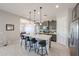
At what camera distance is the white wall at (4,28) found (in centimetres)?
809

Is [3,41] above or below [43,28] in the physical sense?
below

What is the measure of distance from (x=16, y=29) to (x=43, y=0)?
25.4ft

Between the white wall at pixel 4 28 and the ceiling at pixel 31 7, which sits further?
the white wall at pixel 4 28

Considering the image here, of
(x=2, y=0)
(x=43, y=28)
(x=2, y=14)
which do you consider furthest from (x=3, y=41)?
(x=2, y=0)

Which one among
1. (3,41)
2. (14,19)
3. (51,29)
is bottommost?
(3,41)

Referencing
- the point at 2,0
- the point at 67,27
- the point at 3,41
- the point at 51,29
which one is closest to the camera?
the point at 2,0

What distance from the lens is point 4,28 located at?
8.32 meters

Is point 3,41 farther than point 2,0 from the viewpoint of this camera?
Yes

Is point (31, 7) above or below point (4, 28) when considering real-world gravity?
above

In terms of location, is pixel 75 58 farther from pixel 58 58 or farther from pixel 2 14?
pixel 2 14

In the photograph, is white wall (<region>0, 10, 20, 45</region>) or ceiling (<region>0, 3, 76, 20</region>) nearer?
ceiling (<region>0, 3, 76, 20</region>)

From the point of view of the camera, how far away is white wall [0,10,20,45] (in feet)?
26.6

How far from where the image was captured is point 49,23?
41.9ft

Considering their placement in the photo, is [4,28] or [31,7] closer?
[31,7]
